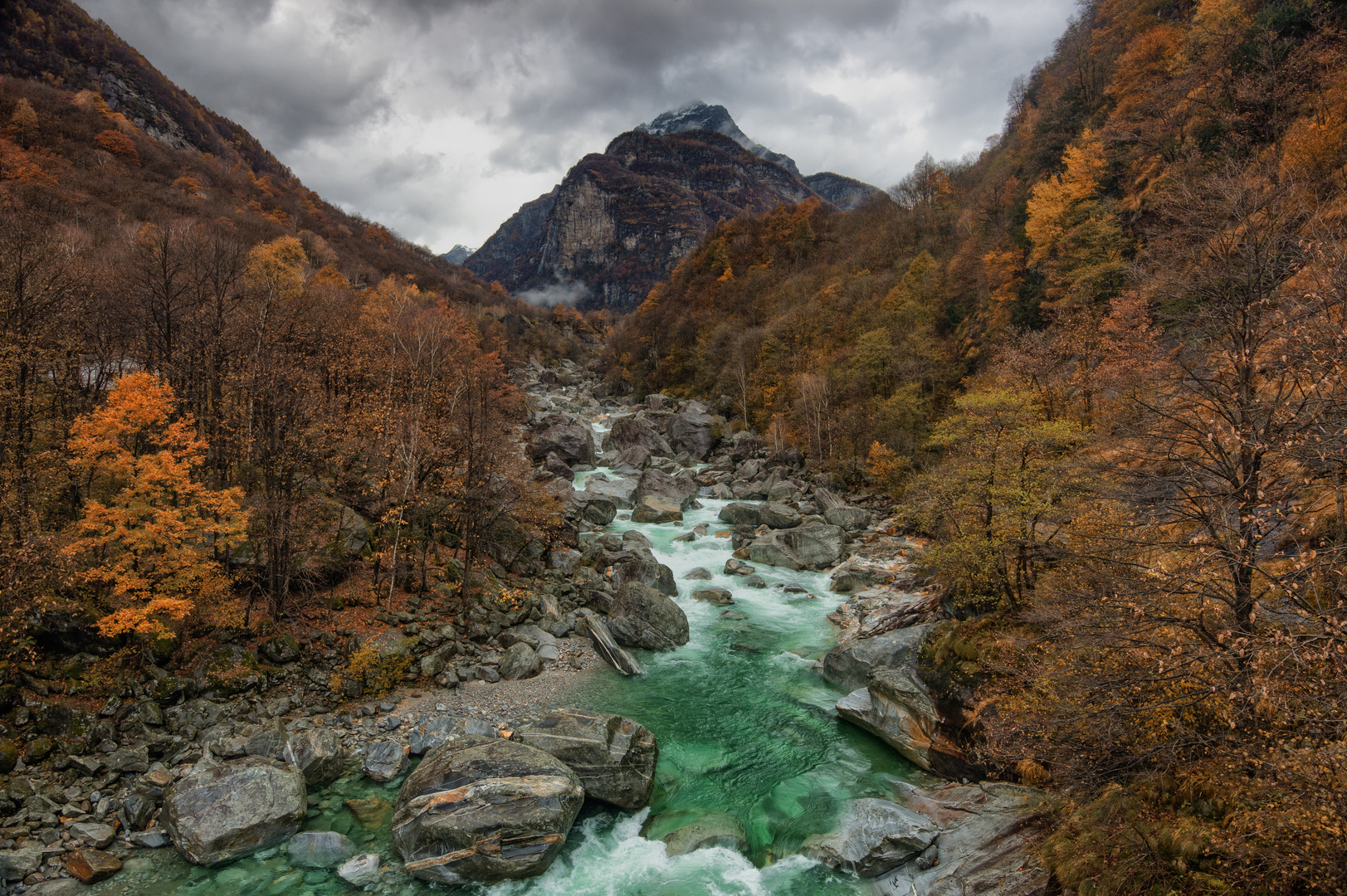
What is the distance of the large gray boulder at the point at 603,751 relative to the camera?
13.1 meters

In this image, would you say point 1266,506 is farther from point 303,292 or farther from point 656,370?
point 656,370

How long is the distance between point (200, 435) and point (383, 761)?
14099 millimetres

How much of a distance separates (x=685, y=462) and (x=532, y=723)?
38.9 meters

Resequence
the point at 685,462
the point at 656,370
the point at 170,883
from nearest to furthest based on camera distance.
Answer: the point at 170,883, the point at 685,462, the point at 656,370

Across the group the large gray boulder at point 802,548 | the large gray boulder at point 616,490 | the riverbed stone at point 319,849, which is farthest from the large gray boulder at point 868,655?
the large gray boulder at point 616,490

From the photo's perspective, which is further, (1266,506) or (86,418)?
(86,418)

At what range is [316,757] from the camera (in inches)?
517

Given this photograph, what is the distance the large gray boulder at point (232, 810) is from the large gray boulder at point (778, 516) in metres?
26.9

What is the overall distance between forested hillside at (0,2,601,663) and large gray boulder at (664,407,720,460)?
1913 centimetres

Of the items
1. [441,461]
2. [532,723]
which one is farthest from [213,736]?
[441,461]

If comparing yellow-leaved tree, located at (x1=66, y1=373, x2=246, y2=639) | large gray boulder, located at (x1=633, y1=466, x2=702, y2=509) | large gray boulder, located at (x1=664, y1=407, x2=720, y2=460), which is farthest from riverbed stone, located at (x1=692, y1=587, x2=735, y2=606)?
large gray boulder, located at (x1=664, y1=407, x2=720, y2=460)

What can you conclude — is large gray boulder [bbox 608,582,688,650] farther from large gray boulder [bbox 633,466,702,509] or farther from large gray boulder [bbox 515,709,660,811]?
large gray boulder [bbox 633,466,702,509]

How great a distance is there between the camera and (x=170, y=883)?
10.2 meters

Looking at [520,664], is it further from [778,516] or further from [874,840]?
[778,516]
